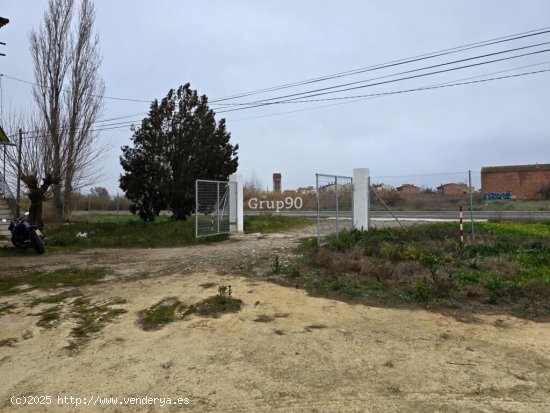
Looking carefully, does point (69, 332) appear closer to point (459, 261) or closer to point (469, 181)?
point (459, 261)

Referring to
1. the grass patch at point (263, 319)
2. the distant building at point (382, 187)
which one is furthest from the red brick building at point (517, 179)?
Result: the grass patch at point (263, 319)

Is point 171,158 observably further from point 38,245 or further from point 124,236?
point 38,245

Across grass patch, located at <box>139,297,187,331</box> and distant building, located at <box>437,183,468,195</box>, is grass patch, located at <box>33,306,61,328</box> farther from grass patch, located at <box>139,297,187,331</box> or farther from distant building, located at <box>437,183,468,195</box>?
distant building, located at <box>437,183,468,195</box>

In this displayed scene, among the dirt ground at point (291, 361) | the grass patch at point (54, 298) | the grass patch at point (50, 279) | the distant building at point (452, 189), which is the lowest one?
the dirt ground at point (291, 361)

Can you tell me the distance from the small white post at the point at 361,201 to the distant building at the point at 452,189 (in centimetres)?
235

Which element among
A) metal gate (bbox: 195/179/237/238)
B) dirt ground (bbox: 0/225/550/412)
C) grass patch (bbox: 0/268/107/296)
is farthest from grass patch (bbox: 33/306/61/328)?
metal gate (bbox: 195/179/237/238)

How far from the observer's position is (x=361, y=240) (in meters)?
11.2

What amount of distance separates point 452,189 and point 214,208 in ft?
26.6

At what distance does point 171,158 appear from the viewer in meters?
18.8

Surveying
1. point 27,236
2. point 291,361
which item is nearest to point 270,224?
point 27,236

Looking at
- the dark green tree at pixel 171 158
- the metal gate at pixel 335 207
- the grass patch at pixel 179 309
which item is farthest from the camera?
the dark green tree at pixel 171 158

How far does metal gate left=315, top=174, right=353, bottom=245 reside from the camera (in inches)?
471

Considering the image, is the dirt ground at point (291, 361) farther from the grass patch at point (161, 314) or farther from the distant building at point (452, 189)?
the distant building at point (452, 189)

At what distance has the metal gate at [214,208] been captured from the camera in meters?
15.1
